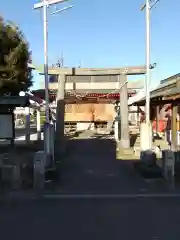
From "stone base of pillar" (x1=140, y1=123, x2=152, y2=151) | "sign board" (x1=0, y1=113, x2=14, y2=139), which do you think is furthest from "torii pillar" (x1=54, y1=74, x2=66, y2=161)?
"sign board" (x1=0, y1=113, x2=14, y2=139)

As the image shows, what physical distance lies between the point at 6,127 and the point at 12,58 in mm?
3901

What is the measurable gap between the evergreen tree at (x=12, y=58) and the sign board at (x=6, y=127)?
8.09 ft

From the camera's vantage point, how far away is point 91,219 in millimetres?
8094

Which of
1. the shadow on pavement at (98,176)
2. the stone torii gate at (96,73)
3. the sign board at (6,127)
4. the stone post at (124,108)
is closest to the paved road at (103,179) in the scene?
the shadow on pavement at (98,176)

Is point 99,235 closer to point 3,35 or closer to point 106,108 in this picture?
point 3,35

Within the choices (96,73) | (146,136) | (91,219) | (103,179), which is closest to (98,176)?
(103,179)

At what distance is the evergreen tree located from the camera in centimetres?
1673

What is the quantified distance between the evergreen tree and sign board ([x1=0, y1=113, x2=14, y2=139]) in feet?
8.09

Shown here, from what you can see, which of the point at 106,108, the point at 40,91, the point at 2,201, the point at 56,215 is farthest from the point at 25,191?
the point at 106,108

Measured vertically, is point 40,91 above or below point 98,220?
above

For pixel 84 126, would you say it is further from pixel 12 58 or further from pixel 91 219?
pixel 91 219

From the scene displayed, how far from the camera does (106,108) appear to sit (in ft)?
146

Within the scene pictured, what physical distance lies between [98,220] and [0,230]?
1.85 meters

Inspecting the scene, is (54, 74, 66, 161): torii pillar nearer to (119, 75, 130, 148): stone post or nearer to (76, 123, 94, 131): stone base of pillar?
(119, 75, 130, 148): stone post
